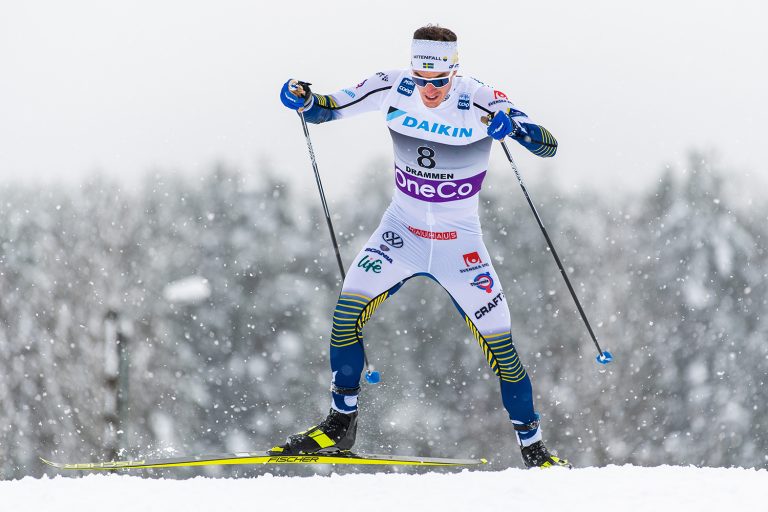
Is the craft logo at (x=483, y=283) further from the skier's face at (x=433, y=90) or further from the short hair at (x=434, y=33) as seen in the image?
the short hair at (x=434, y=33)

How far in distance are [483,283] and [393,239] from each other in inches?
27.9

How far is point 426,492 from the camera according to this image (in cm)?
589

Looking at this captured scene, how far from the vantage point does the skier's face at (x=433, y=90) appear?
6148 millimetres

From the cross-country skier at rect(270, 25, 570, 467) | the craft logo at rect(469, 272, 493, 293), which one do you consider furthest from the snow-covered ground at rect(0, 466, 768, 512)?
the craft logo at rect(469, 272, 493, 293)

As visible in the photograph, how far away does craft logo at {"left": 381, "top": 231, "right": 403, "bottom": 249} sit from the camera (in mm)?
6459

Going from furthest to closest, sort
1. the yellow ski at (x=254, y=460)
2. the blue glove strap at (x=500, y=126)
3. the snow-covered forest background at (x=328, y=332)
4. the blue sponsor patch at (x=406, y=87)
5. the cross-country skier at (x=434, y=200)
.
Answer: the snow-covered forest background at (x=328, y=332) < the yellow ski at (x=254, y=460) < the blue sponsor patch at (x=406, y=87) < the cross-country skier at (x=434, y=200) < the blue glove strap at (x=500, y=126)

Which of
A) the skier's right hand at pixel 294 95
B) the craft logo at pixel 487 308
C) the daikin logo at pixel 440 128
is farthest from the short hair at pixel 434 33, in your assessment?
the craft logo at pixel 487 308

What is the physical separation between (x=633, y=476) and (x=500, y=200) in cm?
1559

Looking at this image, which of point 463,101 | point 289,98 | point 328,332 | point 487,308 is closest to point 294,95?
point 289,98

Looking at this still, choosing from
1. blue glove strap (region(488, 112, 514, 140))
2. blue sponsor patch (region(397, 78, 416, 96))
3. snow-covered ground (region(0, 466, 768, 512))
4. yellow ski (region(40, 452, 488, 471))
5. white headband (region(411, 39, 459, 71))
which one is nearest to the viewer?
snow-covered ground (region(0, 466, 768, 512))

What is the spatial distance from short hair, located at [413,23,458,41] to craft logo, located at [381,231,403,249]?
138cm

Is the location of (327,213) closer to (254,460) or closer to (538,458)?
(254,460)

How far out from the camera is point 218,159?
24.6 metres

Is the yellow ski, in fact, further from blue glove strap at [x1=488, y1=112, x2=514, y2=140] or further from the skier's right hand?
the skier's right hand
